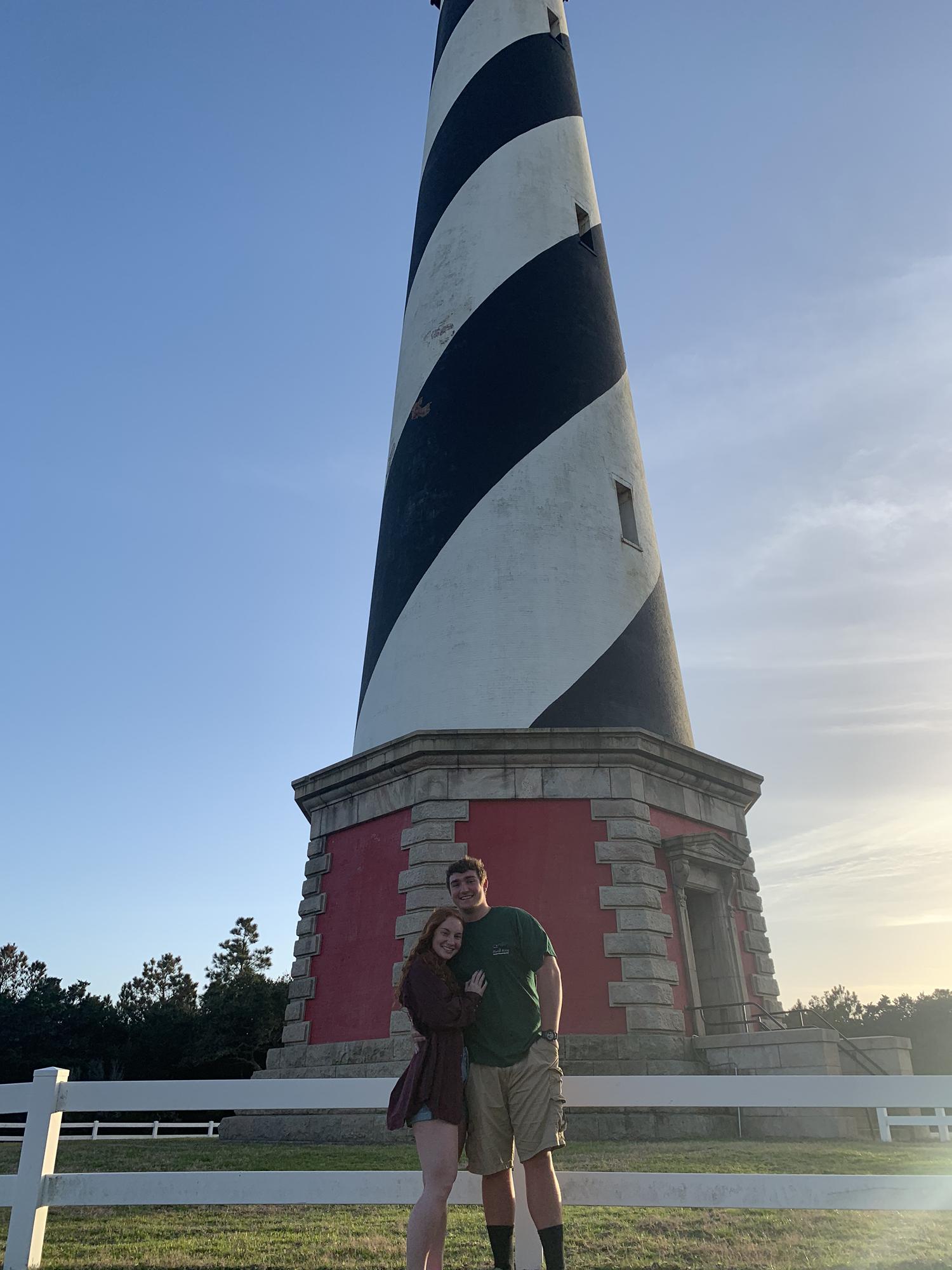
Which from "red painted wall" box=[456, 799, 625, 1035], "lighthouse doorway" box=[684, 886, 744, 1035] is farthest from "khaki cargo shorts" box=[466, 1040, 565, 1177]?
"lighthouse doorway" box=[684, 886, 744, 1035]

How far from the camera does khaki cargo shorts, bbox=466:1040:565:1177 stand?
349cm

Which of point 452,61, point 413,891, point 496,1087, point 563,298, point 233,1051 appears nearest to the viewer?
point 496,1087

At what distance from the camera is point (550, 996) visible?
3584mm

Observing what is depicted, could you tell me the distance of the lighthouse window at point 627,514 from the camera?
1232 cm

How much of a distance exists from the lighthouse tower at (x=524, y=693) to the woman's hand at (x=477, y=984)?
5.62 metres

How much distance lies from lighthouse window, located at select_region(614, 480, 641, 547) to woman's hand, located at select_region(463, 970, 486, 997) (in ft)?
29.8

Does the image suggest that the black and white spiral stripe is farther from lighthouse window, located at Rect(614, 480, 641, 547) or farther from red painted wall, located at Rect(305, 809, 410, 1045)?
red painted wall, located at Rect(305, 809, 410, 1045)

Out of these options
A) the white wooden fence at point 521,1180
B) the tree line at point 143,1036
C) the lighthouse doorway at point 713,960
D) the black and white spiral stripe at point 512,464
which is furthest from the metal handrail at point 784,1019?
the tree line at point 143,1036

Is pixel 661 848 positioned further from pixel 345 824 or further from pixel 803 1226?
pixel 803 1226

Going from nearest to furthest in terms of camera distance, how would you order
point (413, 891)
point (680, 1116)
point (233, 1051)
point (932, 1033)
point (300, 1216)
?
point (300, 1216), point (680, 1116), point (413, 891), point (233, 1051), point (932, 1033)

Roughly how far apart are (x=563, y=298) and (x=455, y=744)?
250 inches

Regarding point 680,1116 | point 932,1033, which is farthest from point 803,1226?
point 932,1033

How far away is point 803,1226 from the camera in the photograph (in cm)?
440

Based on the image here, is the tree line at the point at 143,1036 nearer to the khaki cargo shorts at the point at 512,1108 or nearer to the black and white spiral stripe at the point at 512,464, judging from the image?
the black and white spiral stripe at the point at 512,464
